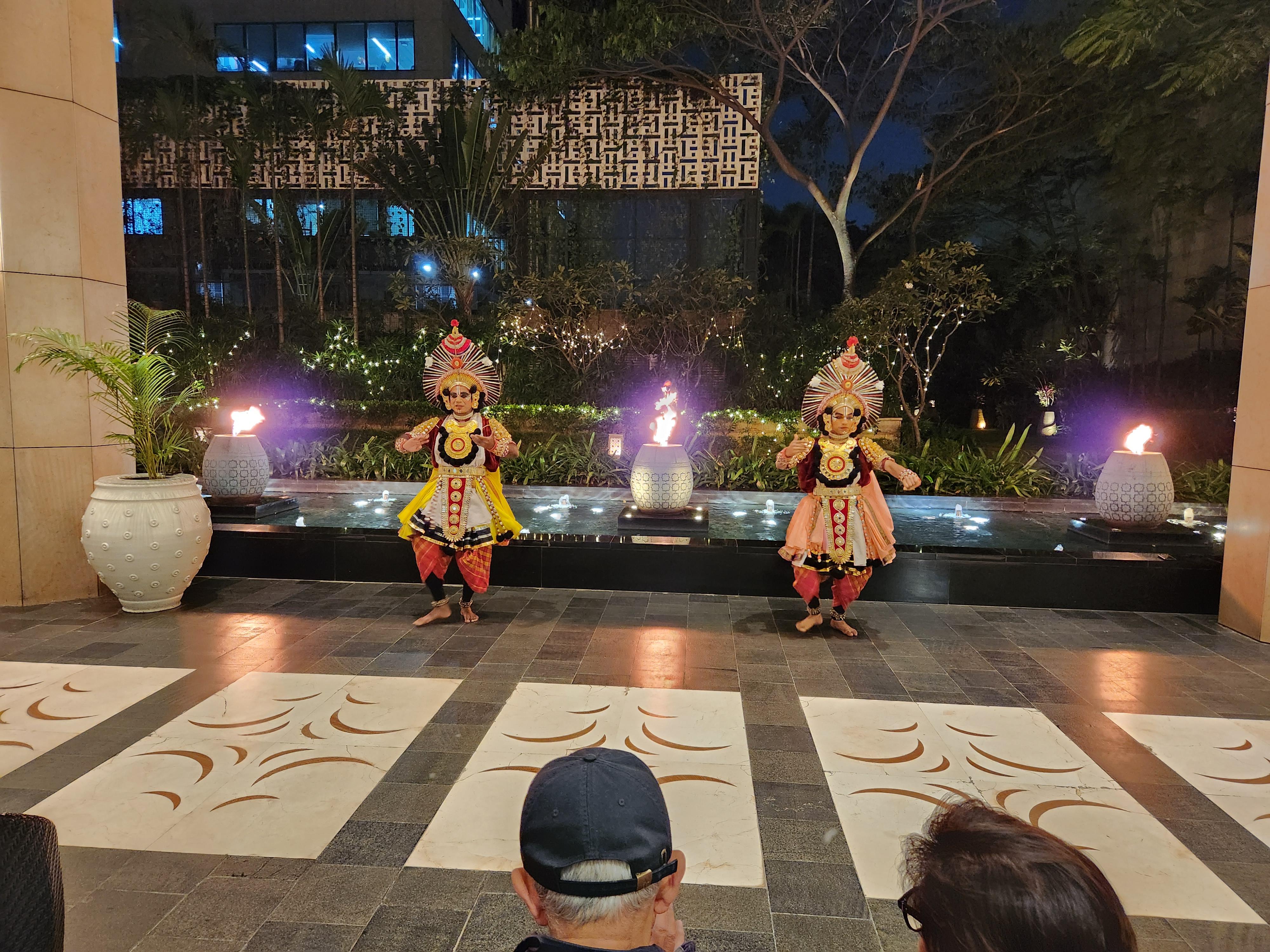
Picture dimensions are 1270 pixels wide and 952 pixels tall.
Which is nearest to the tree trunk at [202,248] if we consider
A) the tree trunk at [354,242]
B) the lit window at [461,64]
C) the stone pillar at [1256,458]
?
the tree trunk at [354,242]

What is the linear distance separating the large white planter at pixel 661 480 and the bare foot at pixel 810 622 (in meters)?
1.81

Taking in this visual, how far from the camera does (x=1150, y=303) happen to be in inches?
561

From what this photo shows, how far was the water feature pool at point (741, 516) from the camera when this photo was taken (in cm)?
610

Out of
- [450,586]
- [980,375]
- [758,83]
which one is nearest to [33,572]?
[450,586]

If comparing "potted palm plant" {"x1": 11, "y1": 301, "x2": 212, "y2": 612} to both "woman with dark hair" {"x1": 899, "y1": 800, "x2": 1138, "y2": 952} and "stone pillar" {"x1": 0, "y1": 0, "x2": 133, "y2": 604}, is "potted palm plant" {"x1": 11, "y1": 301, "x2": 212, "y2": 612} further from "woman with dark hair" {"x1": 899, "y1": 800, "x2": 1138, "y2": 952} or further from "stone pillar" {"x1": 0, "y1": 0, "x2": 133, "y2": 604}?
"woman with dark hair" {"x1": 899, "y1": 800, "x2": 1138, "y2": 952}

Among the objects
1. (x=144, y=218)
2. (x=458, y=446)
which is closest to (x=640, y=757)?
(x=458, y=446)

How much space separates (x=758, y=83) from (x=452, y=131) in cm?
509

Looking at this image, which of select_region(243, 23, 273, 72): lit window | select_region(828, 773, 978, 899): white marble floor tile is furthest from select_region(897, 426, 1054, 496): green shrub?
select_region(243, 23, 273, 72): lit window

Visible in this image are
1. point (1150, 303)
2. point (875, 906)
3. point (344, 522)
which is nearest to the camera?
point (875, 906)

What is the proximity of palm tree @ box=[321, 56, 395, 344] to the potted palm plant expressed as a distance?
831 cm

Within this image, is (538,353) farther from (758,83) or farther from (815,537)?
(815,537)

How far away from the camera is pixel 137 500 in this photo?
502cm

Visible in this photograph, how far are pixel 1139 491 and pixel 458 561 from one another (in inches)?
204

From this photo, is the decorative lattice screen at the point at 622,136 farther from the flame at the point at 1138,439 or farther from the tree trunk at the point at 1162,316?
the flame at the point at 1138,439
